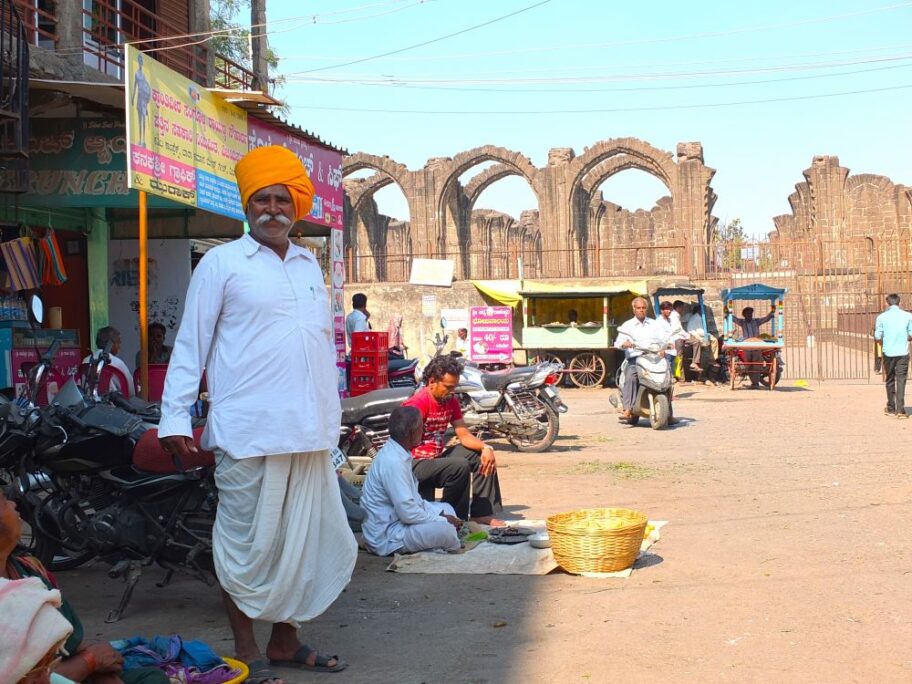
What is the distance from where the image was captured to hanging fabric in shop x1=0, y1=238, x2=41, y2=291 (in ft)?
30.9

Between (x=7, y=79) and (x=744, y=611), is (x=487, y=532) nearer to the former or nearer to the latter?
(x=744, y=611)

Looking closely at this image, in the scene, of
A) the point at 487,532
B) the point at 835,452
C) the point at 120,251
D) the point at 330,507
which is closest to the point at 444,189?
the point at 120,251

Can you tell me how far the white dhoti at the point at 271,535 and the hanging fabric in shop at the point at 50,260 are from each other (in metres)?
7.07

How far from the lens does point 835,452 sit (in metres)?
10.1

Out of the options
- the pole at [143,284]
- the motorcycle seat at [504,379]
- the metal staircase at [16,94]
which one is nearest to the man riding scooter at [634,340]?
the motorcycle seat at [504,379]

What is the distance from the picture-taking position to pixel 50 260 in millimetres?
10117

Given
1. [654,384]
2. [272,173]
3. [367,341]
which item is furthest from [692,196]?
[272,173]

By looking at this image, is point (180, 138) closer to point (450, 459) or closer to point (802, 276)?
point (450, 459)

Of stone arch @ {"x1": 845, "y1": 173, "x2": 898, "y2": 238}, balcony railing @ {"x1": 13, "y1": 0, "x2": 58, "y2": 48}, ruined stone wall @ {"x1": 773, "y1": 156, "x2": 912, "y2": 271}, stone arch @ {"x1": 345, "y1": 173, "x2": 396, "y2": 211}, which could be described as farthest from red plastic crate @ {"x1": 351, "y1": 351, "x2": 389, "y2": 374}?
stone arch @ {"x1": 845, "y1": 173, "x2": 898, "y2": 238}

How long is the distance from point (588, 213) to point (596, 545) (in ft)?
91.8

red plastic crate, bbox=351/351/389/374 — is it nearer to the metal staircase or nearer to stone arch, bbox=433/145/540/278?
the metal staircase

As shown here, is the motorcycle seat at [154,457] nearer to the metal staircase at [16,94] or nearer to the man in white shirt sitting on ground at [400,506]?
the man in white shirt sitting on ground at [400,506]

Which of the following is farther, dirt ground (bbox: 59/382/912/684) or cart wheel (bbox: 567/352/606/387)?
cart wheel (bbox: 567/352/606/387)

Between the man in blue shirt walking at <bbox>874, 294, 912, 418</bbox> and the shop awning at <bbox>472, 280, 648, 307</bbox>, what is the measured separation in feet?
24.7
